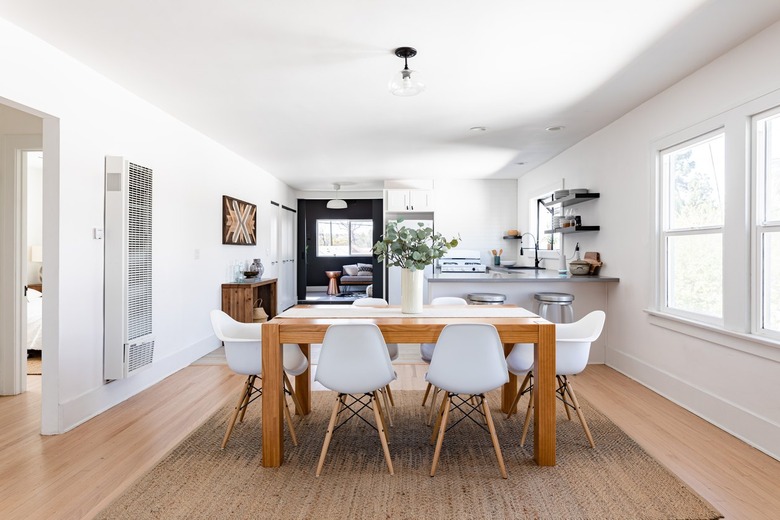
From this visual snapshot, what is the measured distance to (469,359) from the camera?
243cm

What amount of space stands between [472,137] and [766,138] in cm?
291

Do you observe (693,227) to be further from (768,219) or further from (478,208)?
(478,208)

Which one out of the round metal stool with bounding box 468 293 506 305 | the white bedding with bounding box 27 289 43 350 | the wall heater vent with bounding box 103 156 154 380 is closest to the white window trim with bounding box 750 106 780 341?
the round metal stool with bounding box 468 293 506 305

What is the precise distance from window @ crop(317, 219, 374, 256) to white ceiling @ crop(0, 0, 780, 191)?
24.8ft

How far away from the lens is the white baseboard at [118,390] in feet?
10.2

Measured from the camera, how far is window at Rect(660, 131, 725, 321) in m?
3.28

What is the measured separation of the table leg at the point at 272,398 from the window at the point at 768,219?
285 cm

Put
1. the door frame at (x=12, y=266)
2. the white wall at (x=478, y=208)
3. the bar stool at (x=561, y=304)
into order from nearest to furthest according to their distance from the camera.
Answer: the door frame at (x=12, y=266), the bar stool at (x=561, y=304), the white wall at (x=478, y=208)

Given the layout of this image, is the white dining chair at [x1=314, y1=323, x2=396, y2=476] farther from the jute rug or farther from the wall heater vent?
the wall heater vent

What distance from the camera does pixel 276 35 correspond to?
2789 millimetres

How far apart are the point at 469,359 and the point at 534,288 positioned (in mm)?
2758

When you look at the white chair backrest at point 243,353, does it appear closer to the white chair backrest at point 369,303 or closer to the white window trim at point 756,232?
the white chair backrest at point 369,303

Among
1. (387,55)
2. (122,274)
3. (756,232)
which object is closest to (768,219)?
(756,232)

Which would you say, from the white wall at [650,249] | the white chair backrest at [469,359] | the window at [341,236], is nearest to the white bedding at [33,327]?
the white chair backrest at [469,359]
